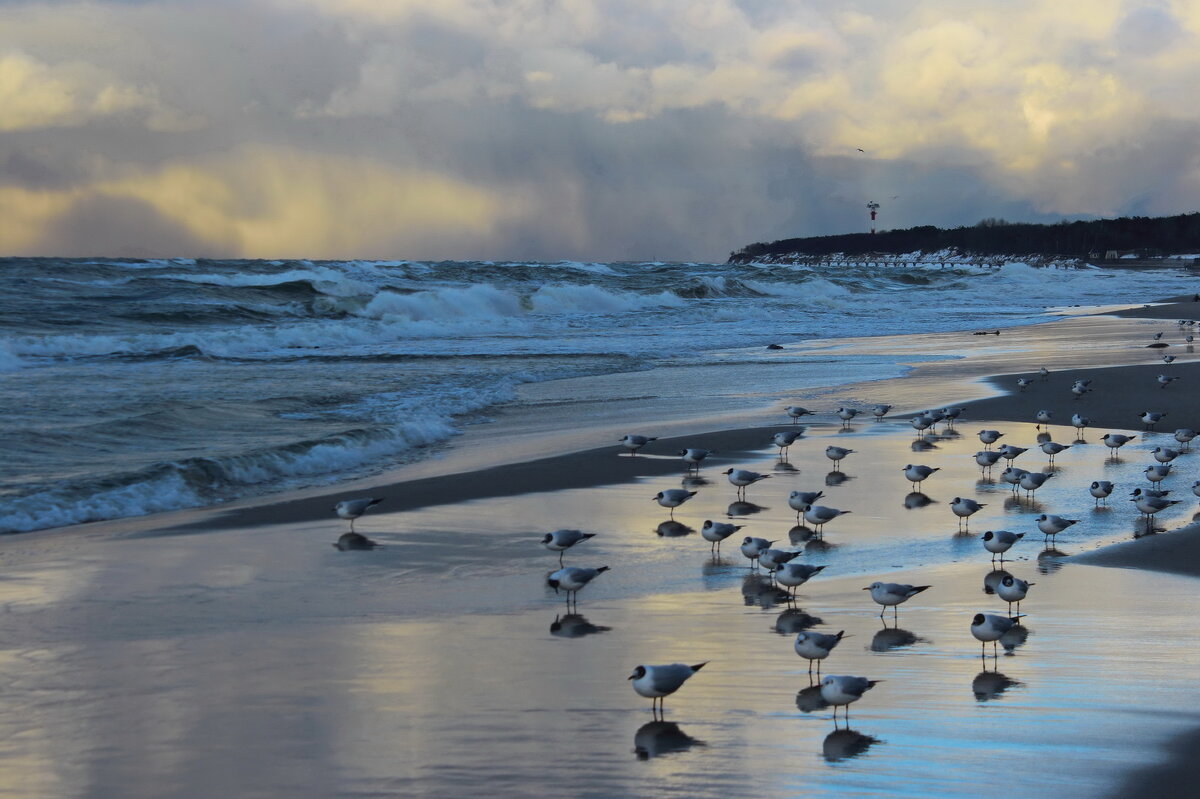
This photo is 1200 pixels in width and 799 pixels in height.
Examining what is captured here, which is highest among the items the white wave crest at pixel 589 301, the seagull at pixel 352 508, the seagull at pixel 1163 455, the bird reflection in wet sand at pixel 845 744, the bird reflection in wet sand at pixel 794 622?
the white wave crest at pixel 589 301

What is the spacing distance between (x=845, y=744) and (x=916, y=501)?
5.53 meters

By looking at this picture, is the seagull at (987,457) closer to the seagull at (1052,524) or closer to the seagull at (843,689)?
the seagull at (1052,524)

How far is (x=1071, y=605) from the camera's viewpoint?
6.88m

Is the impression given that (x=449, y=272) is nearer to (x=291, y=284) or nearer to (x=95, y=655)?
(x=291, y=284)

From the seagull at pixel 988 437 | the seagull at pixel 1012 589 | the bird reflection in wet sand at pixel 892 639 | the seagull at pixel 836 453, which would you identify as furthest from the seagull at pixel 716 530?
the seagull at pixel 988 437

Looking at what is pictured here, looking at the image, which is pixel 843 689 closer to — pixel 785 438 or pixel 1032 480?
pixel 1032 480

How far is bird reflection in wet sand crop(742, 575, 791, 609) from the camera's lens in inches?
283

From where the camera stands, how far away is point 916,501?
1016 cm

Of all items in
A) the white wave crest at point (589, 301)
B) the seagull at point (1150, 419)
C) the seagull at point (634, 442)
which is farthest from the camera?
the white wave crest at point (589, 301)

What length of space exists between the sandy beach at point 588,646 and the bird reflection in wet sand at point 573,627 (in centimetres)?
5

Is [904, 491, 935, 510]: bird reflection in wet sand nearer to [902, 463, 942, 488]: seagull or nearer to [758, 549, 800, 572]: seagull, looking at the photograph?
[902, 463, 942, 488]: seagull

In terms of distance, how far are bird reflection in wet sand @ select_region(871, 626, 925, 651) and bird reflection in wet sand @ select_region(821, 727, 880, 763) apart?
1.19m

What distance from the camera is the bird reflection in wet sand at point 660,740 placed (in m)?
4.91

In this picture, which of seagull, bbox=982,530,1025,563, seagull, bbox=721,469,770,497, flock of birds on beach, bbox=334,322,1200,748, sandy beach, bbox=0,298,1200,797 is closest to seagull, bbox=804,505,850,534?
flock of birds on beach, bbox=334,322,1200,748
